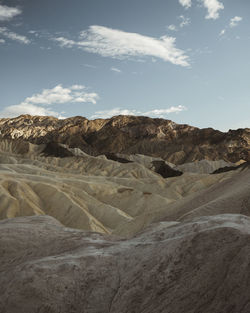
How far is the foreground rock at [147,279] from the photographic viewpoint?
446cm

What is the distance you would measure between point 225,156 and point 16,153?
64.4 metres

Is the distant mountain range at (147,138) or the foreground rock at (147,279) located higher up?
the distant mountain range at (147,138)

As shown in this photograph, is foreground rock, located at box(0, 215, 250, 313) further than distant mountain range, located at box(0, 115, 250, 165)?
No

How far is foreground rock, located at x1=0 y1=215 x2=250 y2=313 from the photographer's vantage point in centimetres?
446

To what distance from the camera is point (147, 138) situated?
121m

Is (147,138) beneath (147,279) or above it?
above

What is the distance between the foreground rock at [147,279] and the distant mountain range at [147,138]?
96.7 metres

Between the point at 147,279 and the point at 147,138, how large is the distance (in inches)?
4575

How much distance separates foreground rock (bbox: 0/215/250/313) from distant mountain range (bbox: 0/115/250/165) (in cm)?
9668

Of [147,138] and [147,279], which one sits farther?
[147,138]

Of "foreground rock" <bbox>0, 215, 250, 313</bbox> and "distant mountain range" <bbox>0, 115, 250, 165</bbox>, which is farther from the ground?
"distant mountain range" <bbox>0, 115, 250, 165</bbox>

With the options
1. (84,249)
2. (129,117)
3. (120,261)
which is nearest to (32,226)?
(84,249)

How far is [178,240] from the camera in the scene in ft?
19.1

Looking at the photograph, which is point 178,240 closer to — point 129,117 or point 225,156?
point 225,156
